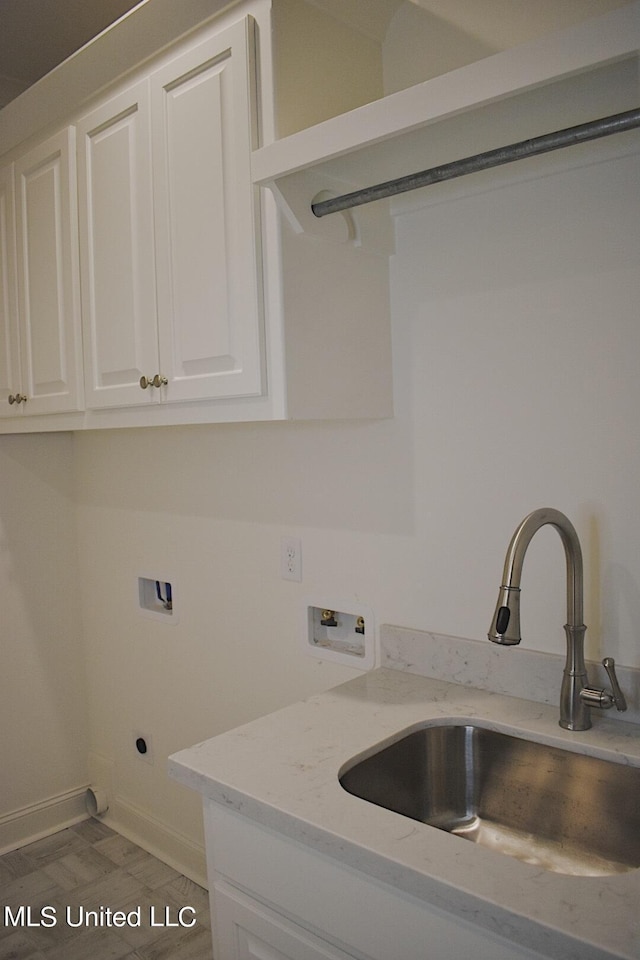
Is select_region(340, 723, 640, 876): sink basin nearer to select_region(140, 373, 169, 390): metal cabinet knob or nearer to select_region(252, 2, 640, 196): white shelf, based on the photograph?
select_region(140, 373, 169, 390): metal cabinet knob

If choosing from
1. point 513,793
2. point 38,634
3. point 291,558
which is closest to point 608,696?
point 513,793

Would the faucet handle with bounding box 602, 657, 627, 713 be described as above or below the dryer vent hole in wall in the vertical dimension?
above

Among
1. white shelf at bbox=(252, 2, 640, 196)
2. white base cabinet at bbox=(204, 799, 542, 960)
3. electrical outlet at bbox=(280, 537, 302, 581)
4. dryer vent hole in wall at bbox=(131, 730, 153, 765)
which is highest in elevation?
white shelf at bbox=(252, 2, 640, 196)

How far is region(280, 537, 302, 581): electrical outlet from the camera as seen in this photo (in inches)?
78.5

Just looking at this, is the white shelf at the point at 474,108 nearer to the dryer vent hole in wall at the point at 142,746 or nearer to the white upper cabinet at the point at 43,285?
the white upper cabinet at the point at 43,285

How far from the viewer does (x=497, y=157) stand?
121cm

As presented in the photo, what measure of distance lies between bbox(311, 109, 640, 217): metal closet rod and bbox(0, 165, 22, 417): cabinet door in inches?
47.1

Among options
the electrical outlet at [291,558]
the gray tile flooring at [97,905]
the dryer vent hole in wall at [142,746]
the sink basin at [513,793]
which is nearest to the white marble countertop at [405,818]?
the sink basin at [513,793]

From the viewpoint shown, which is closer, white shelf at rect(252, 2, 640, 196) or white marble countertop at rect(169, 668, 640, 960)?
white marble countertop at rect(169, 668, 640, 960)

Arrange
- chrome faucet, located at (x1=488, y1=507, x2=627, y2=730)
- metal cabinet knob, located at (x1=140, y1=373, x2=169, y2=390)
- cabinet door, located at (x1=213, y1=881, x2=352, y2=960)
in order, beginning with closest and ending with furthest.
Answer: cabinet door, located at (x1=213, y1=881, x2=352, y2=960) < chrome faucet, located at (x1=488, y1=507, x2=627, y2=730) < metal cabinet knob, located at (x1=140, y1=373, x2=169, y2=390)

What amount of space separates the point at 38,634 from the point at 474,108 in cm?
232

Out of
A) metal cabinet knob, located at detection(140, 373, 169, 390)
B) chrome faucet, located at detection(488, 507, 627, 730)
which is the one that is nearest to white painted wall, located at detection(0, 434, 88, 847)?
metal cabinet knob, located at detection(140, 373, 169, 390)

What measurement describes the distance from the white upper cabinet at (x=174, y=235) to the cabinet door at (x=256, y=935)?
3.02ft

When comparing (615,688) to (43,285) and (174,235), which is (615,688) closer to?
(174,235)
